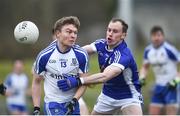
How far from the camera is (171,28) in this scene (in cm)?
4391

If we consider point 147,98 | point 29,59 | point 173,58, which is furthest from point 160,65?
point 29,59

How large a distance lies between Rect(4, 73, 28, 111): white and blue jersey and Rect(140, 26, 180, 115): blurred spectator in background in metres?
6.04

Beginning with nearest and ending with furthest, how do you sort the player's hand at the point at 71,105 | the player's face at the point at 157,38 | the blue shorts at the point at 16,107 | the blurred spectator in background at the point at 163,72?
the player's hand at the point at 71,105, the player's face at the point at 157,38, the blurred spectator in background at the point at 163,72, the blue shorts at the point at 16,107

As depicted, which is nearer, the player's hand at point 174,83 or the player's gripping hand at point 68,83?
the player's gripping hand at point 68,83

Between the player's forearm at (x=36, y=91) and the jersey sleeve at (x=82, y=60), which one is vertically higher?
Answer: the jersey sleeve at (x=82, y=60)

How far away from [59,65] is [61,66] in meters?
0.03

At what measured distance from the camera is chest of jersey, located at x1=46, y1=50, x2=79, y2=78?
1233cm

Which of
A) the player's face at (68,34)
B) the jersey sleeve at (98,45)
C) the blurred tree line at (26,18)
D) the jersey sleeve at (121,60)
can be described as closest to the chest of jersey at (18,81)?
the jersey sleeve at (98,45)

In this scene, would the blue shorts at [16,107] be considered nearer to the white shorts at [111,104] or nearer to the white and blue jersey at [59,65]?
the white shorts at [111,104]

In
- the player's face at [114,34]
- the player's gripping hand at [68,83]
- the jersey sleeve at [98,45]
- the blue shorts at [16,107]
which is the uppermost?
the player's face at [114,34]

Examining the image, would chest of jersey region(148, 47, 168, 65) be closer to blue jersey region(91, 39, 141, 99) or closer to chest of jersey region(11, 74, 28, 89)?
blue jersey region(91, 39, 141, 99)

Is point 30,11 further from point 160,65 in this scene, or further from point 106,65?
point 106,65

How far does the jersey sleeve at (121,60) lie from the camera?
12898mm

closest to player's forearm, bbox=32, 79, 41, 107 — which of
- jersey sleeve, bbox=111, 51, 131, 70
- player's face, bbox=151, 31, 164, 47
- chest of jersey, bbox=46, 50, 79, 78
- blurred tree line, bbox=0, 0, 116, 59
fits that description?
Answer: chest of jersey, bbox=46, 50, 79, 78
